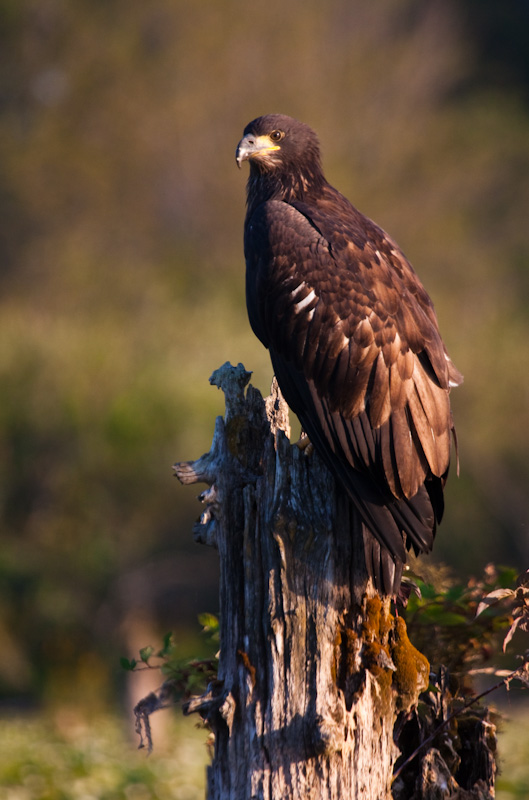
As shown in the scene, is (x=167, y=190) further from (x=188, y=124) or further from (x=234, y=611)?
(x=234, y=611)

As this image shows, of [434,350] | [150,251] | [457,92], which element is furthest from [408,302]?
[457,92]

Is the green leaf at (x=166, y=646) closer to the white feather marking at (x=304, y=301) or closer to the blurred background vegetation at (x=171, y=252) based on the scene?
the white feather marking at (x=304, y=301)

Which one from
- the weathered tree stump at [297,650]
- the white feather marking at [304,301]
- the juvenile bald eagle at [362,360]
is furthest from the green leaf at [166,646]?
the white feather marking at [304,301]

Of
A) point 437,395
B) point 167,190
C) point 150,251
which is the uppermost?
point 167,190

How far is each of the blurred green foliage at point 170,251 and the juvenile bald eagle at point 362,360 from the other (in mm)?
7452

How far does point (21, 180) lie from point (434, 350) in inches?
557

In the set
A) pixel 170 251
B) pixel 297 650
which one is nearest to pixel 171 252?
pixel 170 251

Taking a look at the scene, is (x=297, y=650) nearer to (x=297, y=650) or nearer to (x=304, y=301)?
(x=297, y=650)

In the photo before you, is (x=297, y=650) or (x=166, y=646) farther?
(x=166, y=646)

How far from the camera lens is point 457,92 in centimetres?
1917

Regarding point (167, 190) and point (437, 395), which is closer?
point (437, 395)

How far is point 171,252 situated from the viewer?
16438 mm

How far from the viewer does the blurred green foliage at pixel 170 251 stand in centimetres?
1239

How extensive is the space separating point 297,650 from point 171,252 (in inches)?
557
